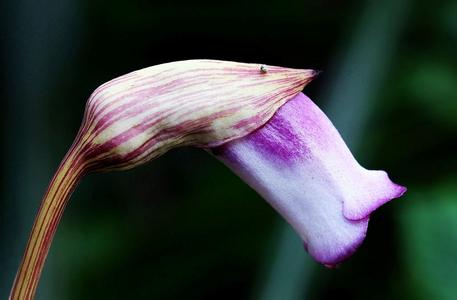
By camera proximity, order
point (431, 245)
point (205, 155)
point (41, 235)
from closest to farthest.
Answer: point (41, 235) < point (431, 245) < point (205, 155)

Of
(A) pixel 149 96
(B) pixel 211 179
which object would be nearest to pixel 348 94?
(B) pixel 211 179

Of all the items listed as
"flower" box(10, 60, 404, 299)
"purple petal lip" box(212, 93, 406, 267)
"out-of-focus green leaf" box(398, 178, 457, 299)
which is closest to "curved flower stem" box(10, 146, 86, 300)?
"flower" box(10, 60, 404, 299)

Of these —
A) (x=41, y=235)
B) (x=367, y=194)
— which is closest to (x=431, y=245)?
(x=367, y=194)

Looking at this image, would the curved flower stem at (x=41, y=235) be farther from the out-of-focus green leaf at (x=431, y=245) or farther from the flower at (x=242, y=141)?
the out-of-focus green leaf at (x=431, y=245)

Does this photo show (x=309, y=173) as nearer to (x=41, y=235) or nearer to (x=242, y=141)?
(x=242, y=141)

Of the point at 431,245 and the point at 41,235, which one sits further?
the point at 431,245

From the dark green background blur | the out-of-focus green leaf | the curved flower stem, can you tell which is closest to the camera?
the curved flower stem

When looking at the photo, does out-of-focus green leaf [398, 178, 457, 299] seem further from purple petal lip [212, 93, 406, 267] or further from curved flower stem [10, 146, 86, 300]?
curved flower stem [10, 146, 86, 300]

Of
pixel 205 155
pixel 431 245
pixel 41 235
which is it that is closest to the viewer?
pixel 41 235
